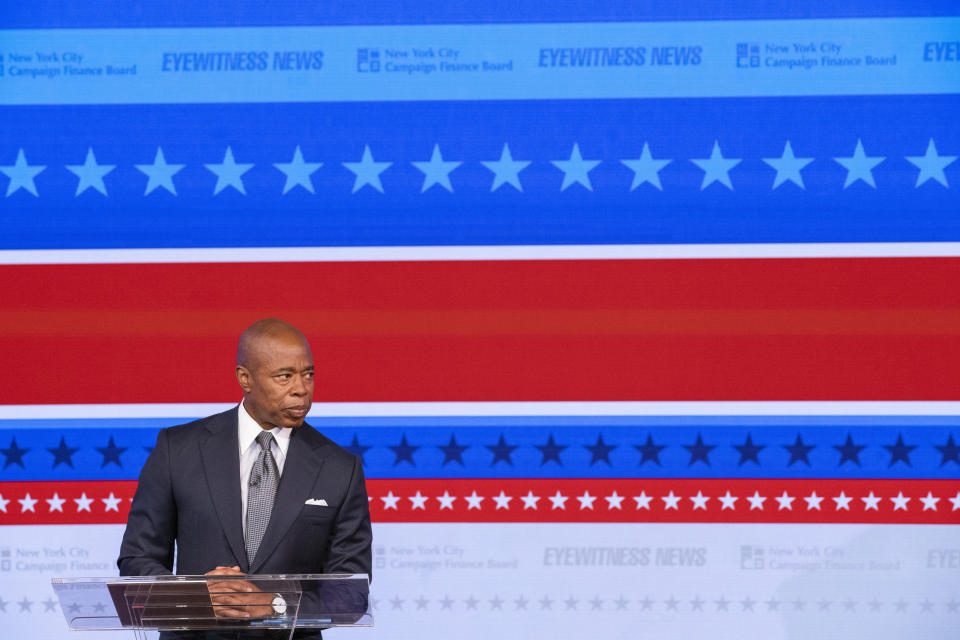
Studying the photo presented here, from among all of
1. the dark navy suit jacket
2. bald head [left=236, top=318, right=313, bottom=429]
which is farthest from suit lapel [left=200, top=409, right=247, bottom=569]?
bald head [left=236, top=318, right=313, bottom=429]

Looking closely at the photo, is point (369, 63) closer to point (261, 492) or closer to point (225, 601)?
point (261, 492)

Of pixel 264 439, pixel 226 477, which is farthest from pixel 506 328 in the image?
pixel 226 477

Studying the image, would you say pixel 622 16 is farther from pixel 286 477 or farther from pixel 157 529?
pixel 157 529

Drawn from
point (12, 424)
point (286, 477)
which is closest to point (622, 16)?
point (286, 477)

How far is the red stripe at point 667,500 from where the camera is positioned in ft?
10.7

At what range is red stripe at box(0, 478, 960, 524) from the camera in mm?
3258

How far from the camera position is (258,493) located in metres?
2.37

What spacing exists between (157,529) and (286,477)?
0.29 metres

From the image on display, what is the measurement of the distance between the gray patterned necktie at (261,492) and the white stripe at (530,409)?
0.88m

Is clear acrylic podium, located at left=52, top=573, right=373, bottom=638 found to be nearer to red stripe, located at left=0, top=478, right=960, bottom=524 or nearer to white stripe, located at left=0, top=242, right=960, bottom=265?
red stripe, located at left=0, top=478, right=960, bottom=524

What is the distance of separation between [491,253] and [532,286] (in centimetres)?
16

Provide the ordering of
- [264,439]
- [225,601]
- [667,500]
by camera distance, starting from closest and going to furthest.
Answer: [225,601], [264,439], [667,500]

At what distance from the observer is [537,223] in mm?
3293

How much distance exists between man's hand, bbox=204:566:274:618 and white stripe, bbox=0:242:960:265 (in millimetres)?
1533
